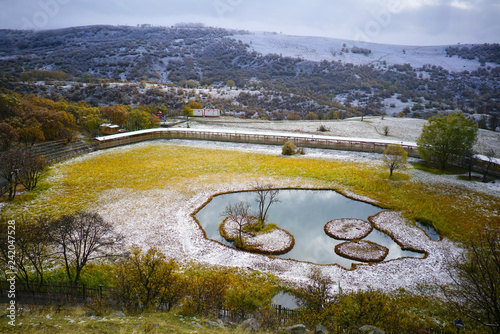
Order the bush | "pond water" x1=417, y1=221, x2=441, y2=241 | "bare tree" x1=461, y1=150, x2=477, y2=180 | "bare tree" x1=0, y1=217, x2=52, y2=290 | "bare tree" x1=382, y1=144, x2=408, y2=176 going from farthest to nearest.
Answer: the bush → "bare tree" x1=461, y1=150, x2=477, y2=180 → "bare tree" x1=382, y1=144, x2=408, y2=176 → "pond water" x1=417, y1=221, x2=441, y2=241 → "bare tree" x1=0, y1=217, x2=52, y2=290

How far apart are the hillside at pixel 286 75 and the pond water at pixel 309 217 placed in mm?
66882

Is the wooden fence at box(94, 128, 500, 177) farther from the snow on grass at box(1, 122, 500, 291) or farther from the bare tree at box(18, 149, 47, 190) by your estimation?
the bare tree at box(18, 149, 47, 190)

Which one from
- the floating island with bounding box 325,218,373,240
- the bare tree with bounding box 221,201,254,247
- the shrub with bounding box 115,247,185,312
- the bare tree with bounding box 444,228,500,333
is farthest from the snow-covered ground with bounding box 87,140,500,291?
the shrub with bounding box 115,247,185,312

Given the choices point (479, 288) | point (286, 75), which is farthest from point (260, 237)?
point (286, 75)

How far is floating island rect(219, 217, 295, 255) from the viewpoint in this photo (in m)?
27.1

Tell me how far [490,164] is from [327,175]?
79.0ft

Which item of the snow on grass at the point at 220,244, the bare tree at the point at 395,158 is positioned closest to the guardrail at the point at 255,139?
the bare tree at the point at 395,158

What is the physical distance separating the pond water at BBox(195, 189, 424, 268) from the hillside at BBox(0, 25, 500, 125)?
219ft

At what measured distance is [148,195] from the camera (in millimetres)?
37031

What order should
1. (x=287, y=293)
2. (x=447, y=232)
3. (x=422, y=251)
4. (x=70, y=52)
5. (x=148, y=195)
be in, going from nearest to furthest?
1. (x=287, y=293)
2. (x=422, y=251)
3. (x=447, y=232)
4. (x=148, y=195)
5. (x=70, y=52)

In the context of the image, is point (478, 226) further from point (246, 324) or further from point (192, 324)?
point (192, 324)

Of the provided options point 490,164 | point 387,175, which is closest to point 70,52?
point 387,175

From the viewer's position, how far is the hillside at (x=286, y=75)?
115 metres

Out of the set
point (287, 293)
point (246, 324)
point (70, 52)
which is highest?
point (70, 52)
